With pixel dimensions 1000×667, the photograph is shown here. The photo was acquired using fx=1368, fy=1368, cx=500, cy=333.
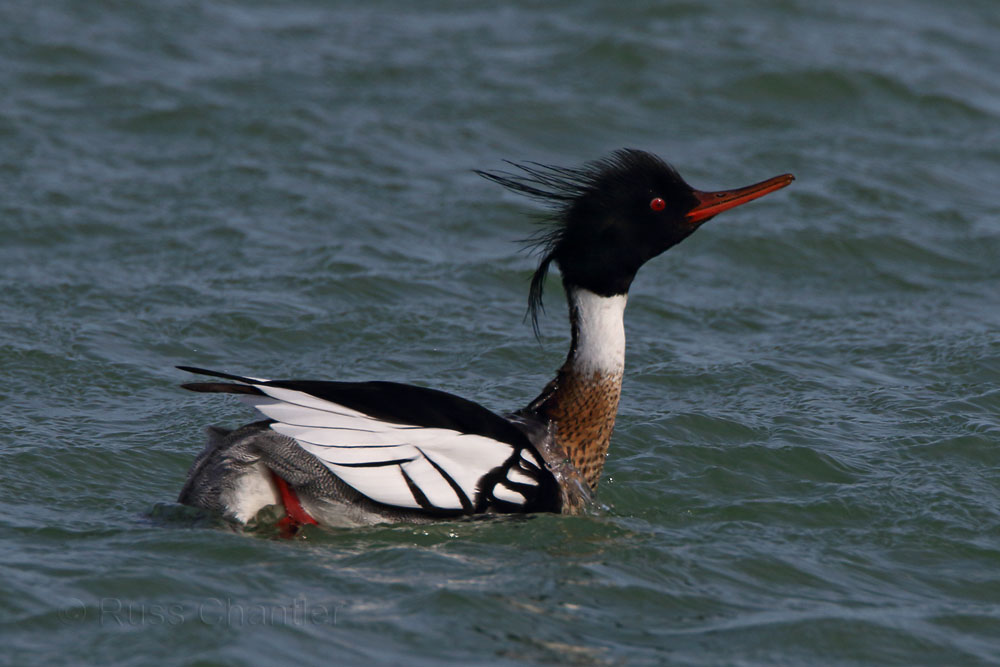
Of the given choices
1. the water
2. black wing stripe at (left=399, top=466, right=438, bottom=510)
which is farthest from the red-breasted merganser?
the water

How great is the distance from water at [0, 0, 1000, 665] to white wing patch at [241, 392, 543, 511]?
0.62 feet

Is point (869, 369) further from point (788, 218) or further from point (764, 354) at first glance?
point (788, 218)

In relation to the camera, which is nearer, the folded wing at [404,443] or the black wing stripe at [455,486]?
the folded wing at [404,443]

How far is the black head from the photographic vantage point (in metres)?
7.21

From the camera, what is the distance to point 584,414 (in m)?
7.28

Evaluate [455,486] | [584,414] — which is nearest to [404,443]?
[455,486]

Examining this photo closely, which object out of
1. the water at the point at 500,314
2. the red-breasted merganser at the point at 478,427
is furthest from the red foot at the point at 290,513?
the water at the point at 500,314

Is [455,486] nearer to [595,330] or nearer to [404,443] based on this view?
[404,443]

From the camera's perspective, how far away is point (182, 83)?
1455cm

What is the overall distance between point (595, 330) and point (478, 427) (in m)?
0.96

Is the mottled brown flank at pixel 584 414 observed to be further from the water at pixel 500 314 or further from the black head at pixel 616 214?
the black head at pixel 616 214

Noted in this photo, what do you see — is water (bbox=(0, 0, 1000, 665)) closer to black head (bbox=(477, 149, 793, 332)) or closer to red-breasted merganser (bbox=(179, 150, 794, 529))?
red-breasted merganser (bbox=(179, 150, 794, 529))

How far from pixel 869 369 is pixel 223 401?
14.8ft

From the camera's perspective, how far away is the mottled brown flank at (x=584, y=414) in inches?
285
